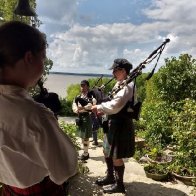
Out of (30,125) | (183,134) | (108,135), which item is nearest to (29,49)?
(30,125)

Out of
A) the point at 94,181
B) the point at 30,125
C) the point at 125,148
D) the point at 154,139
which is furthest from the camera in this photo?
the point at 154,139

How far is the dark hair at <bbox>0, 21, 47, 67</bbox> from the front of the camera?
61.8 inches

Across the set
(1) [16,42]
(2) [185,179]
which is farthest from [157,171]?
(1) [16,42]

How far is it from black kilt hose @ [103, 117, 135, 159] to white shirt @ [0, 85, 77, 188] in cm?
353

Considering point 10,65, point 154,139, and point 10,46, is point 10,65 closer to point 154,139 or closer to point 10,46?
point 10,46

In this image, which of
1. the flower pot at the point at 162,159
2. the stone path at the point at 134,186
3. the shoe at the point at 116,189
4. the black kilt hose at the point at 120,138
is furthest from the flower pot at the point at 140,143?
the black kilt hose at the point at 120,138

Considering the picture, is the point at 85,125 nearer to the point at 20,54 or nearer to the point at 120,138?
the point at 120,138

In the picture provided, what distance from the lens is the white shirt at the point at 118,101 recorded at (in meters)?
4.89

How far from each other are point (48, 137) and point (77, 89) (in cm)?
1652

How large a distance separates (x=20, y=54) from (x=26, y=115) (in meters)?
0.26

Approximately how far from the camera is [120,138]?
5211 mm

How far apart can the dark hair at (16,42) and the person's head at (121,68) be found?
11.6 ft

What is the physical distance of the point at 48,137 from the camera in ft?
5.11

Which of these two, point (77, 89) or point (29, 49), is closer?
point (29, 49)
